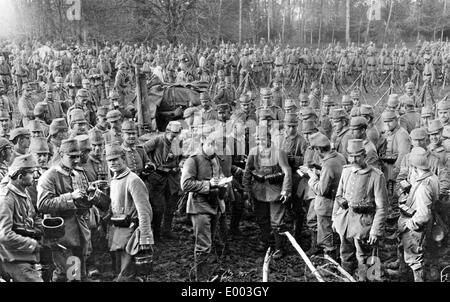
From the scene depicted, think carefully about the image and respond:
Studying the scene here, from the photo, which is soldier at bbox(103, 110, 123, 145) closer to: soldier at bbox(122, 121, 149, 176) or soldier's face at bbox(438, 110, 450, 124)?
soldier at bbox(122, 121, 149, 176)

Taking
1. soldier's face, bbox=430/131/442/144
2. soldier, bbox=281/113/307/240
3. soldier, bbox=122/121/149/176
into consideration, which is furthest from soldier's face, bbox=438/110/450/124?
soldier, bbox=122/121/149/176

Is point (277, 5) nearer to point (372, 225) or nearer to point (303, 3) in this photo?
point (303, 3)

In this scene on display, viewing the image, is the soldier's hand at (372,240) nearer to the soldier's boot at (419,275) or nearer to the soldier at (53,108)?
the soldier's boot at (419,275)

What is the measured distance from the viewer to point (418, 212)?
5.92m

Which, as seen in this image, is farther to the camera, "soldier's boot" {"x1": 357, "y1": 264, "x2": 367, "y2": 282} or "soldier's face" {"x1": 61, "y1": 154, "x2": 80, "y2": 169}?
"soldier's boot" {"x1": 357, "y1": 264, "x2": 367, "y2": 282}

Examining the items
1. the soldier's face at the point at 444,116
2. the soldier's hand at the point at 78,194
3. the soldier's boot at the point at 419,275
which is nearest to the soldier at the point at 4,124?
the soldier's hand at the point at 78,194

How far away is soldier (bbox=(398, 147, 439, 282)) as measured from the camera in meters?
5.87

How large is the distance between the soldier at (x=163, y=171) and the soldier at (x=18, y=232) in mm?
2794

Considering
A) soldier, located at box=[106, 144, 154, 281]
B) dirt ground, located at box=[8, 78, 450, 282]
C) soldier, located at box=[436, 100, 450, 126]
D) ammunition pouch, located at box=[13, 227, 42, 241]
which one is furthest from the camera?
soldier, located at box=[436, 100, 450, 126]

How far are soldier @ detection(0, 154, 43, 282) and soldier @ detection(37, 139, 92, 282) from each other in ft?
1.19

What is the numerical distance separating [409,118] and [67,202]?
6990 millimetres

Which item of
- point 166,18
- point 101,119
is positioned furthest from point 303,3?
point 101,119

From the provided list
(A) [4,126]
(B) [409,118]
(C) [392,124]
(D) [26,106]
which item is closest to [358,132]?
(C) [392,124]
